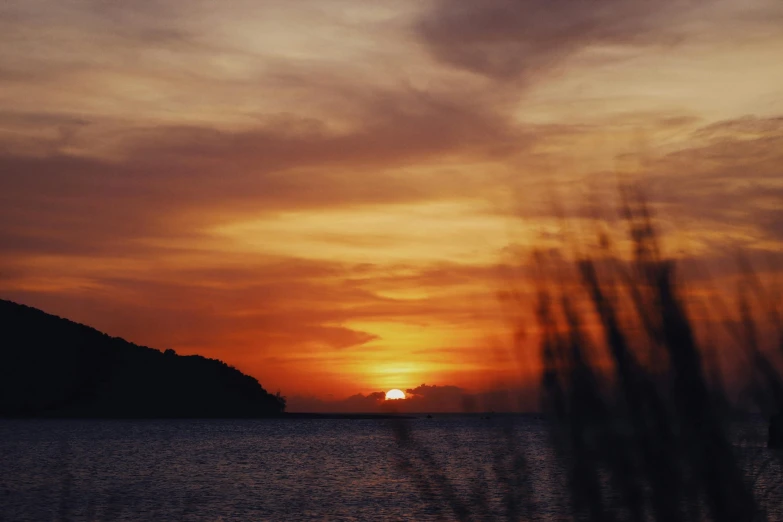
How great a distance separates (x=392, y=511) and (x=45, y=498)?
2040 centimetres

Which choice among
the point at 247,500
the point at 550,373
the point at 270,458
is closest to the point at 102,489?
the point at 247,500

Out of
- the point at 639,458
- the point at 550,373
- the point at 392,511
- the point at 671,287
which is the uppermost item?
the point at 671,287

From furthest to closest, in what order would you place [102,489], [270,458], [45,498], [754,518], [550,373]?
1. [270,458]
2. [102,489]
3. [45,498]
4. [550,373]
5. [754,518]

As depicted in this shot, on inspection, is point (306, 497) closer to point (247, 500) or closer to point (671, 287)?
point (247, 500)

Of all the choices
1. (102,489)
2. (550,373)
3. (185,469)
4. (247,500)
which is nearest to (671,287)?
(550,373)

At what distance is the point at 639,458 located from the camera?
21.5 ft

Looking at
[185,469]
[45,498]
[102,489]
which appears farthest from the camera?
[185,469]

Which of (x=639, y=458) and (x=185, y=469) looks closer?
(x=639, y=458)

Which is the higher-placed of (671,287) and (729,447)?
(671,287)

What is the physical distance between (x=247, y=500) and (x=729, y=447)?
45.0m

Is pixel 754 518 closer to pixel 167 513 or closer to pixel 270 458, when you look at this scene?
pixel 167 513

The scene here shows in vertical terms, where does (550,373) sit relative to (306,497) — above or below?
above

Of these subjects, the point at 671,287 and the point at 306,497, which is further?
the point at 306,497

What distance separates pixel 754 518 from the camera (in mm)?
6426
